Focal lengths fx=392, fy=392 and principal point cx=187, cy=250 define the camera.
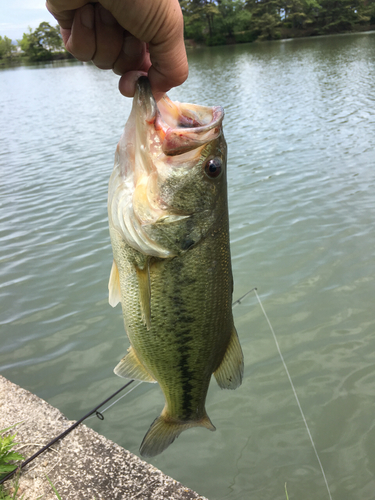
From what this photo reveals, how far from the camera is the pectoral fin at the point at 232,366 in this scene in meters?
1.97

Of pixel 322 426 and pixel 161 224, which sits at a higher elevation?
pixel 161 224

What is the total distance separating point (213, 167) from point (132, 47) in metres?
0.59

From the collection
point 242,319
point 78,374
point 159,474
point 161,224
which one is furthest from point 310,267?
point 161,224

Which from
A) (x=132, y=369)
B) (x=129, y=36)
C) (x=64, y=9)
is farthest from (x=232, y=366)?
(x=64, y=9)

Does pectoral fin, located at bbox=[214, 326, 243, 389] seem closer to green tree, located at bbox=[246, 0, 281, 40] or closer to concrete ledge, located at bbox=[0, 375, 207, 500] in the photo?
concrete ledge, located at bbox=[0, 375, 207, 500]

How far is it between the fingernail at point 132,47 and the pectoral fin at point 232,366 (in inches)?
53.2

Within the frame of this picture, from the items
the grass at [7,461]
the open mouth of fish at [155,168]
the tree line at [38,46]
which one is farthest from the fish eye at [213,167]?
the tree line at [38,46]

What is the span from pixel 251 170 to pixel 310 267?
4.28 m

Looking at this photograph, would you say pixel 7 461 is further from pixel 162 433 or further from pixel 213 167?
pixel 213 167

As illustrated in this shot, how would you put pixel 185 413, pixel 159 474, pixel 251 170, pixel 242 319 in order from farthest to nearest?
pixel 251 170
pixel 242 319
pixel 159 474
pixel 185 413

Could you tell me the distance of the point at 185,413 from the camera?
2074 mm

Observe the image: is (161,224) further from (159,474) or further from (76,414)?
(76,414)

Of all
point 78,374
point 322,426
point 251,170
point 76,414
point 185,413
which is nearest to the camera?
point 185,413

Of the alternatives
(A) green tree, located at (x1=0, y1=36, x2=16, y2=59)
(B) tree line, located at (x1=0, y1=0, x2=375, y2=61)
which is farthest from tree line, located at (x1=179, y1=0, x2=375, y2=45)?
(A) green tree, located at (x1=0, y1=36, x2=16, y2=59)
